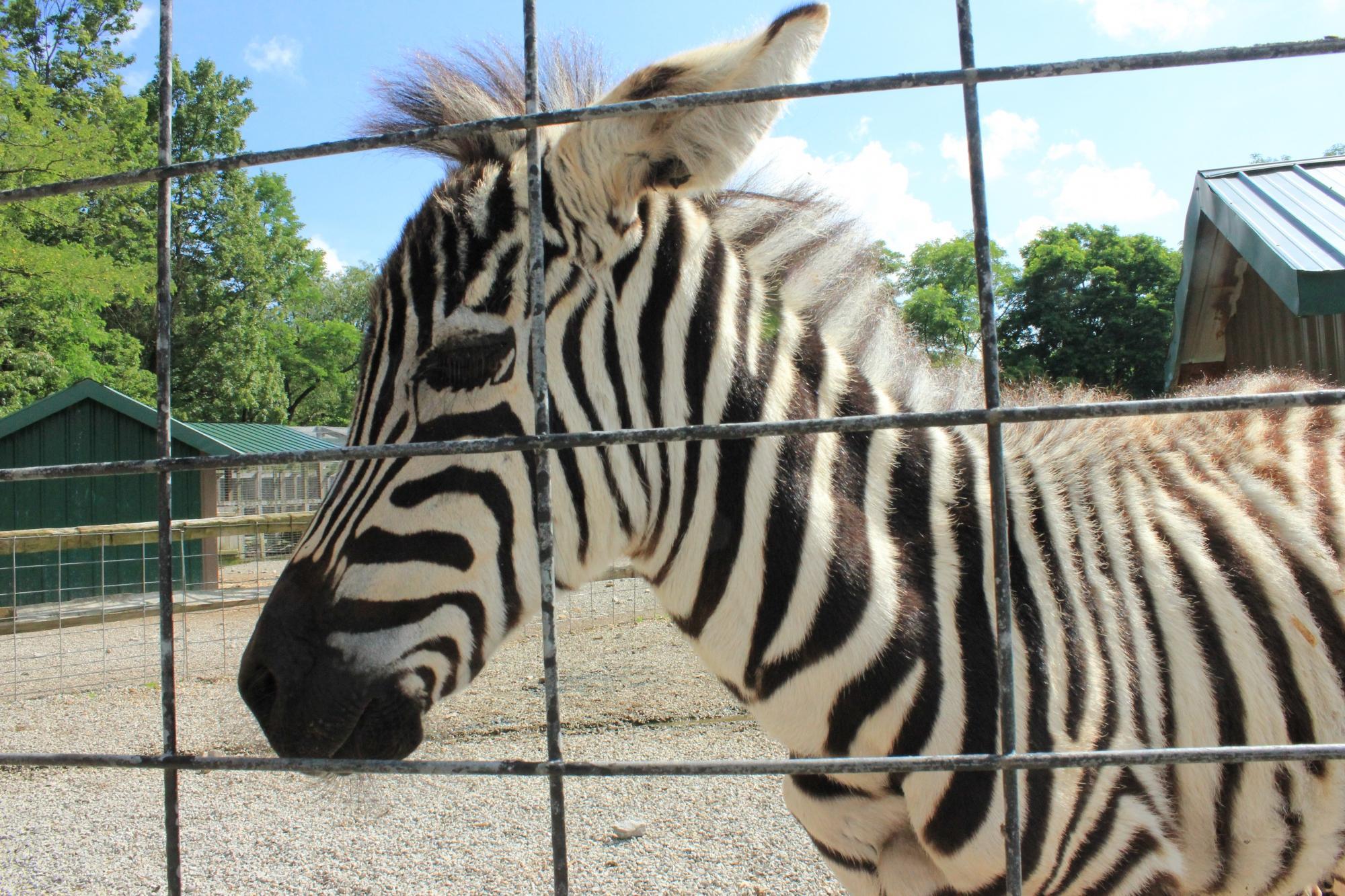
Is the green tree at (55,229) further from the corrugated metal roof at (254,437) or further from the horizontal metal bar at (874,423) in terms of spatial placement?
the horizontal metal bar at (874,423)

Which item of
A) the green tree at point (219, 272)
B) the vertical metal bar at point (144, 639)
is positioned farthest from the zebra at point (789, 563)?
the green tree at point (219, 272)

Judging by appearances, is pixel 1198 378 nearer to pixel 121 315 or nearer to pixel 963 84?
pixel 963 84

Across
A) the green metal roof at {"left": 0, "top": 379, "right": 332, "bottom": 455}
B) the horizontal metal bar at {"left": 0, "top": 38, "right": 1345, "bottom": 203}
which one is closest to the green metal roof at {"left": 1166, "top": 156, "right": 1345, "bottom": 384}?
the horizontal metal bar at {"left": 0, "top": 38, "right": 1345, "bottom": 203}

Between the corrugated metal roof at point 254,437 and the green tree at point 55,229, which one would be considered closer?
the green tree at point 55,229

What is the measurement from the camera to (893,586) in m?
1.63

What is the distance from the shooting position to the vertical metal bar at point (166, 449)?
1236 millimetres

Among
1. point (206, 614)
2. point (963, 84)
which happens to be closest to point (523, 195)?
point (963, 84)

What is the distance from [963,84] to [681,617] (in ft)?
3.91

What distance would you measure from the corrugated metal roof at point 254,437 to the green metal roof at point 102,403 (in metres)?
0.58

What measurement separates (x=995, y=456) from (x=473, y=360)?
98cm

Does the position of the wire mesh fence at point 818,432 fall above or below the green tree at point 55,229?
below

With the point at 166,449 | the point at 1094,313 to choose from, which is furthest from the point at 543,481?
the point at 1094,313

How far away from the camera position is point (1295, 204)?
5.94 meters

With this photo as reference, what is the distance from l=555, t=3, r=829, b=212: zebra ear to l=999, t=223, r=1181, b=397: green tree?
2197 cm
